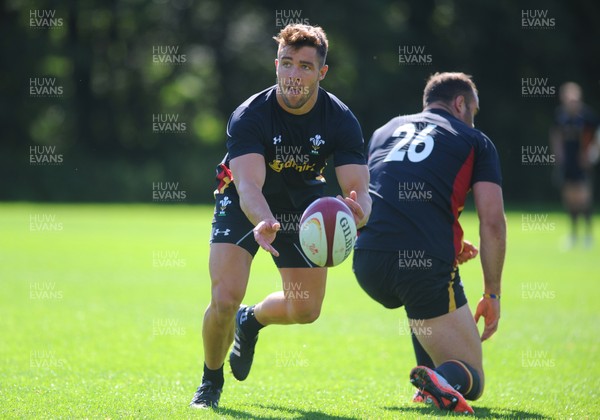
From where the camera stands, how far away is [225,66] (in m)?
38.6

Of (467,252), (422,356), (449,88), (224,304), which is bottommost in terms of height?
(422,356)

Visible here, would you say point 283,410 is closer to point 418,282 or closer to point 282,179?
point 418,282

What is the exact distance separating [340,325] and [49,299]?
3.81 meters

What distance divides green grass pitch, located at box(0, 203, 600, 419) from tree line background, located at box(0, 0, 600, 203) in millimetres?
19182

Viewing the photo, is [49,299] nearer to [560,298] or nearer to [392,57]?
[560,298]

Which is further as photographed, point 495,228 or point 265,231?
point 495,228

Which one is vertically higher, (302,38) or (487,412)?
(302,38)

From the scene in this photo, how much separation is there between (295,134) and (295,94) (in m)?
0.33

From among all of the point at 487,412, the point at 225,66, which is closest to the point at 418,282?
the point at 487,412

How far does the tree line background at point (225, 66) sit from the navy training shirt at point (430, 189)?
1054 inches

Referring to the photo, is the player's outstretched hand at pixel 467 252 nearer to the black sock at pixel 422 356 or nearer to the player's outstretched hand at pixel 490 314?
the player's outstretched hand at pixel 490 314

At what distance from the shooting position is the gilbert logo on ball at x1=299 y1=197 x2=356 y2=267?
205 inches

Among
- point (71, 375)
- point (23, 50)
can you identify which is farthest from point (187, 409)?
point (23, 50)

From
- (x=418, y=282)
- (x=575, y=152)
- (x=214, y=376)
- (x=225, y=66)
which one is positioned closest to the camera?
(x=214, y=376)
